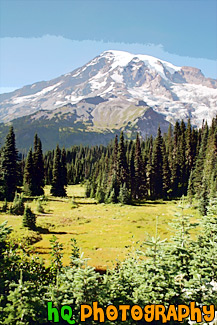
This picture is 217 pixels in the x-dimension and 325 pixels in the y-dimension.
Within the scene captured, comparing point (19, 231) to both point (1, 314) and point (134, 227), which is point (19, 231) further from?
point (1, 314)

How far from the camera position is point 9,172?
179 ft

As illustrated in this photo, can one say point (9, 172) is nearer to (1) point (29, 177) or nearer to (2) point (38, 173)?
(1) point (29, 177)

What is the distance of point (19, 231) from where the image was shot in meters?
31.3

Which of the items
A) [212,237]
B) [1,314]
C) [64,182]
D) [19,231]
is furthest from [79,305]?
[64,182]

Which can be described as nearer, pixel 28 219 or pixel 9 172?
pixel 28 219

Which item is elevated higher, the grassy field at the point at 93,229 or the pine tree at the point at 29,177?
the pine tree at the point at 29,177

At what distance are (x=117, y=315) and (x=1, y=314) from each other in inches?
161

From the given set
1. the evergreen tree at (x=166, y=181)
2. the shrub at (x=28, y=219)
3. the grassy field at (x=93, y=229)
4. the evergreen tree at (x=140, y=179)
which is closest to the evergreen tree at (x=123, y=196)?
the grassy field at (x=93, y=229)

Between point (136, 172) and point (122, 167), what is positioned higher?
point (122, 167)

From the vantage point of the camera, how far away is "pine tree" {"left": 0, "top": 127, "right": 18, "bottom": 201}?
172ft

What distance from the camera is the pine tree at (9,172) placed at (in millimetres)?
52531

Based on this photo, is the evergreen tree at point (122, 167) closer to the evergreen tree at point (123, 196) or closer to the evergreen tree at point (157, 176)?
the evergreen tree at point (123, 196)

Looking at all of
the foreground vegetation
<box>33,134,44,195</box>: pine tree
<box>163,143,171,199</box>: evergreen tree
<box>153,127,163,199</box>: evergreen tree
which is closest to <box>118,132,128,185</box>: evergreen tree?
<box>153,127,163,199</box>: evergreen tree

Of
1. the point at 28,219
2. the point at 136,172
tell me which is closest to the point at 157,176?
the point at 136,172
